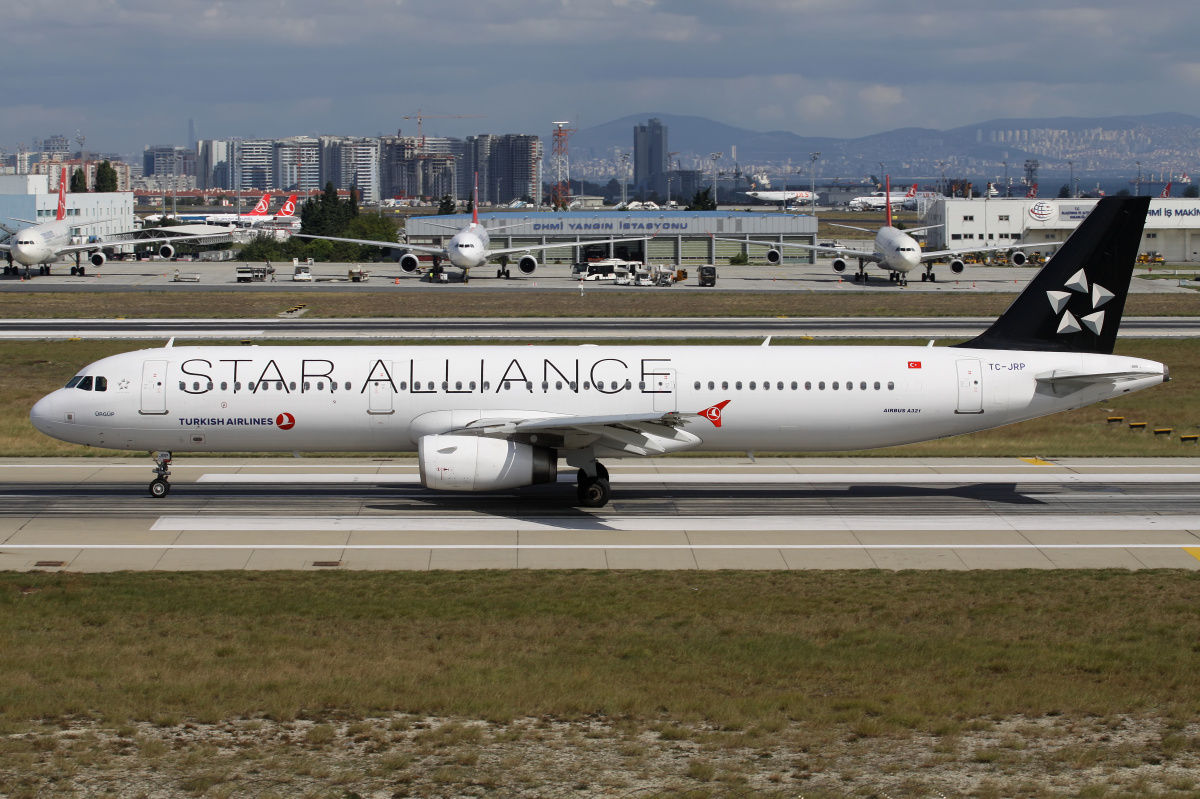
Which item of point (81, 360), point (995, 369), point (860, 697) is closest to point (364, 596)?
point (860, 697)

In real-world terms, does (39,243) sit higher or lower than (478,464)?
higher

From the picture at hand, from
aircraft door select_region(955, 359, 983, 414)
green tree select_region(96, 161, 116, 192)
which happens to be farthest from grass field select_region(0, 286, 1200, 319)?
green tree select_region(96, 161, 116, 192)

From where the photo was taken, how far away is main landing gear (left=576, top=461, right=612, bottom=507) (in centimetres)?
3297

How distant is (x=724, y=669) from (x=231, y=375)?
62.7 feet

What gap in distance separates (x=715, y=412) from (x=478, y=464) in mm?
7024

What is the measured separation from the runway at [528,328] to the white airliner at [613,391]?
30.8 metres

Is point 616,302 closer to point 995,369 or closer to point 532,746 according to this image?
point 995,369

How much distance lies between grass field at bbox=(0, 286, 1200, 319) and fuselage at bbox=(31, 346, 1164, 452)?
148ft

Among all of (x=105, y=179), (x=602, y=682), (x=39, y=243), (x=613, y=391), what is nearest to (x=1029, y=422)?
(x=613, y=391)

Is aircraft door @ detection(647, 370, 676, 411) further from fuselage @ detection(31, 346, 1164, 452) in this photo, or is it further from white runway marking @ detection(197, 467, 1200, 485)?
white runway marking @ detection(197, 467, 1200, 485)

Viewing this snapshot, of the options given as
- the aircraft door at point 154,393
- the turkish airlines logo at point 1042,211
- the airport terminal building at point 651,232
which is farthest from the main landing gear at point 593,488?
the turkish airlines logo at point 1042,211

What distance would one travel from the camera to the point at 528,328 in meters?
70.5

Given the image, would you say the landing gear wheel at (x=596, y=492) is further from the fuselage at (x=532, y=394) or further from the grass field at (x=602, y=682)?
the grass field at (x=602, y=682)

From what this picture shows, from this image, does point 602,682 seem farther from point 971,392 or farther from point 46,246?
point 46,246
